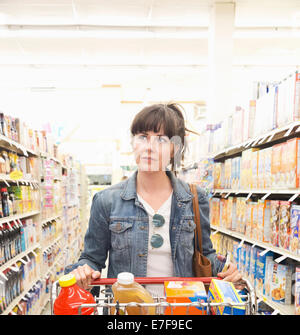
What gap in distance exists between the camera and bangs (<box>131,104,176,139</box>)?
3.82 ft

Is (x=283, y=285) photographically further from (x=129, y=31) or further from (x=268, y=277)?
(x=129, y=31)

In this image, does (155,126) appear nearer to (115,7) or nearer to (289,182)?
(289,182)

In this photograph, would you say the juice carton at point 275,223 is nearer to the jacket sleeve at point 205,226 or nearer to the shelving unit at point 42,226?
the jacket sleeve at point 205,226

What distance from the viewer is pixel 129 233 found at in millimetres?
1264

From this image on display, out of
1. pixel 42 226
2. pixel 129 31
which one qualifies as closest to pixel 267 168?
pixel 42 226

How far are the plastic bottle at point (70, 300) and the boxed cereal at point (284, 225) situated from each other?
1.72 metres

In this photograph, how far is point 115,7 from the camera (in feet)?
17.7

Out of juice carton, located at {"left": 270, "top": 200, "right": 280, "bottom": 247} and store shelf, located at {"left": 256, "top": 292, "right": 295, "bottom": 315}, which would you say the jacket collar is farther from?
store shelf, located at {"left": 256, "top": 292, "right": 295, "bottom": 315}

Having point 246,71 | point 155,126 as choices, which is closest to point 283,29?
point 246,71

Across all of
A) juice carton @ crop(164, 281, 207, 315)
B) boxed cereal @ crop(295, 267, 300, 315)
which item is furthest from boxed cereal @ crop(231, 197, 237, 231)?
juice carton @ crop(164, 281, 207, 315)

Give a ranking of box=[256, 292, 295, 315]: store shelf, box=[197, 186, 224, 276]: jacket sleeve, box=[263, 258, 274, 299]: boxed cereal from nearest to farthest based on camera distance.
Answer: box=[197, 186, 224, 276]: jacket sleeve
box=[256, 292, 295, 315]: store shelf
box=[263, 258, 274, 299]: boxed cereal

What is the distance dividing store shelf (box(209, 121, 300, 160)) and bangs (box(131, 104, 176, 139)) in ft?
3.95

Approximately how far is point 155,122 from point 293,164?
4.32 ft

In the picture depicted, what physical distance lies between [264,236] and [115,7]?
4.70 m
